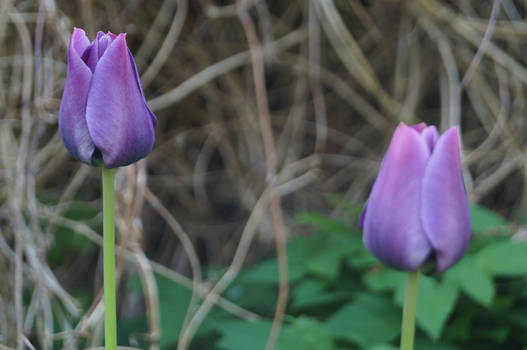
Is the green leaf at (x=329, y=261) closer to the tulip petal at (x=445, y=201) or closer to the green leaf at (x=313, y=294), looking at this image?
the green leaf at (x=313, y=294)

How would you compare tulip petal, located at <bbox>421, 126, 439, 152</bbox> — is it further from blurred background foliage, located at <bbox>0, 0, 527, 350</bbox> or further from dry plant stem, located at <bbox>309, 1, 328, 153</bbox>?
dry plant stem, located at <bbox>309, 1, 328, 153</bbox>

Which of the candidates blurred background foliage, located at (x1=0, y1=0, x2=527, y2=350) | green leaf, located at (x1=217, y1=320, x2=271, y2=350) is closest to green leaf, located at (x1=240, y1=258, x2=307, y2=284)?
blurred background foliage, located at (x1=0, y1=0, x2=527, y2=350)

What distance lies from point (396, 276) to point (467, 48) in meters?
0.63

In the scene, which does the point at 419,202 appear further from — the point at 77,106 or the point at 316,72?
the point at 316,72

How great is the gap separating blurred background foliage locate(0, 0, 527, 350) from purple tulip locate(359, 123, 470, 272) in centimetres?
38

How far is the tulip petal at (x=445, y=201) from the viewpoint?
47cm

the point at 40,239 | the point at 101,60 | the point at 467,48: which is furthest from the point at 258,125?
the point at 101,60

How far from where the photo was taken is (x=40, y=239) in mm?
999

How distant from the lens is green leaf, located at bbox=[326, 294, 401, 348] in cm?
93

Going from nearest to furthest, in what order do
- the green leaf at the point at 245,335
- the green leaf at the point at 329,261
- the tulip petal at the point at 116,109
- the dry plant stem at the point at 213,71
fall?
the tulip petal at the point at 116,109 → the green leaf at the point at 245,335 → the green leaf at the point at 329,261 → the dry plant stem at the point at 213,71

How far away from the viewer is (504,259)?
2.94 feet

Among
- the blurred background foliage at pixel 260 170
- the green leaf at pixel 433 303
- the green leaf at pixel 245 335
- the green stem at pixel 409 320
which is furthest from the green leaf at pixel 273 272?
the green stem at pixel 409 320

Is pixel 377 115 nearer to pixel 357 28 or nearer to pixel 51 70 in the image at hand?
pixel 357 28

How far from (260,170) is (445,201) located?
3.38 feet
